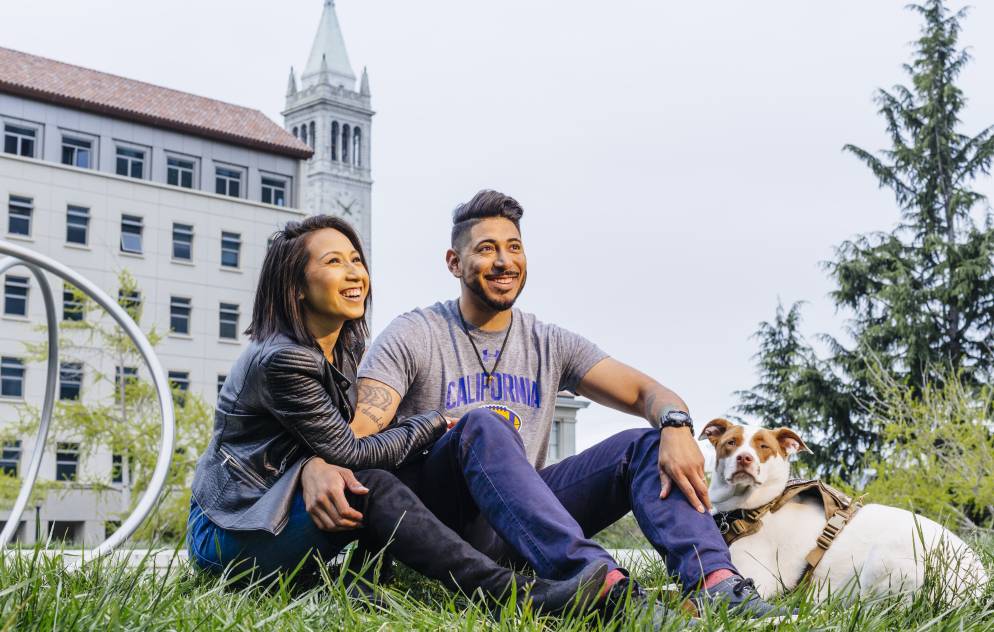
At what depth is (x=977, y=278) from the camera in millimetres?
27938

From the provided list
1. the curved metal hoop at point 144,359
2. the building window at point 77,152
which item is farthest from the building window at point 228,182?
the curved metal hoop at point 144,359

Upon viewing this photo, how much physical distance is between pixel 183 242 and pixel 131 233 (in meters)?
2.07

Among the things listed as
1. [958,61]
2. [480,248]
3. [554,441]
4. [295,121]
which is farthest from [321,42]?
[480,248]

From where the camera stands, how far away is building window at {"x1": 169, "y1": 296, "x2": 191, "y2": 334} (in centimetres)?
4538

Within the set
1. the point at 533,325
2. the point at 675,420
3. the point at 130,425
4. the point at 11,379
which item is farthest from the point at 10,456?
the point at 675,420

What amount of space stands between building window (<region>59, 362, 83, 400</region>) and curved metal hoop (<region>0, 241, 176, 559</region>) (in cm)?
3355

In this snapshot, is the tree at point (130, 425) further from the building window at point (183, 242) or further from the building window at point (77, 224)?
the building window at point (183, 242)

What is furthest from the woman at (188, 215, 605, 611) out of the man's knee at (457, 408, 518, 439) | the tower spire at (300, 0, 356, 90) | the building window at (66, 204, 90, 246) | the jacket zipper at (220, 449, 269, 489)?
the tower spire at (300, 0, 356, 90)

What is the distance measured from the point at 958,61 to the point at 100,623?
30.3 m

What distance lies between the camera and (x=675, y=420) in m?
3.65

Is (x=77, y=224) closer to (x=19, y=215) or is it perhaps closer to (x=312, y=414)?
(x=19, y=215)

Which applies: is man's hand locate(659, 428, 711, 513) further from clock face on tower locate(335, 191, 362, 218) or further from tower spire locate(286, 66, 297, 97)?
tower spire locate(286, 66, 297, 97)

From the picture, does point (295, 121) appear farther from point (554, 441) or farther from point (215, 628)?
point (215, 628)

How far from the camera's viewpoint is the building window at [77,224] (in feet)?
144
